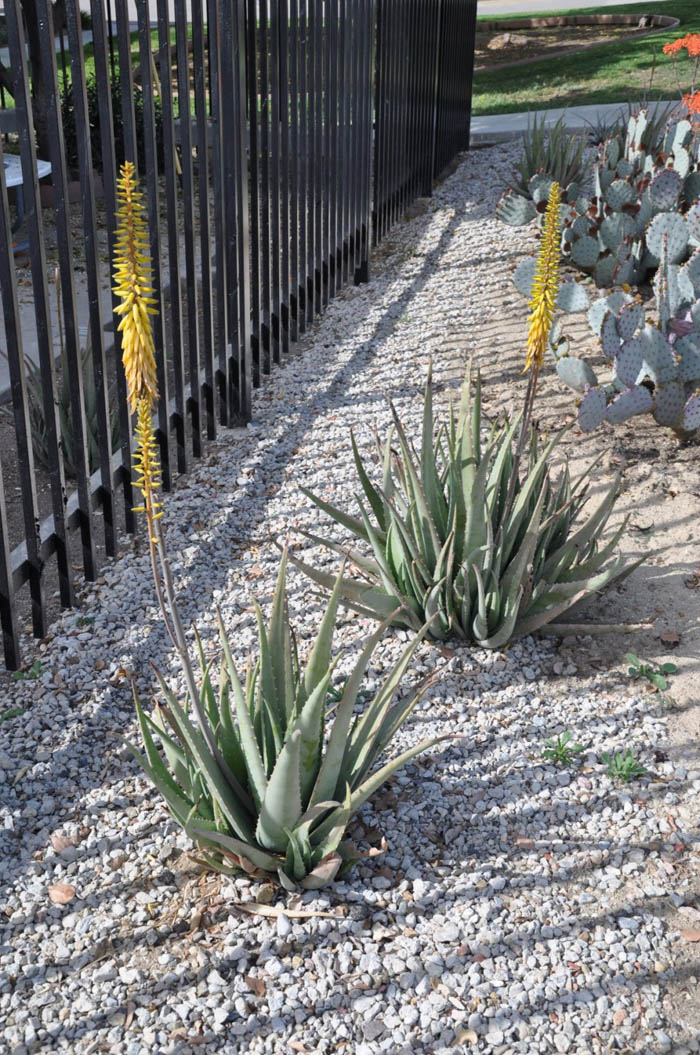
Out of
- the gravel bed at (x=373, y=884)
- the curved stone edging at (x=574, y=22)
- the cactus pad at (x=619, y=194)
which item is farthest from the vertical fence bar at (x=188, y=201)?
the curved stone edging at (x=574, y=22)

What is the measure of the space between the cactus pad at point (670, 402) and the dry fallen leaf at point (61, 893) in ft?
10.3

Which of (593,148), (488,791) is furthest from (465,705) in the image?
(593,148)

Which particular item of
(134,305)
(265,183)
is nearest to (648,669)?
(134,305)

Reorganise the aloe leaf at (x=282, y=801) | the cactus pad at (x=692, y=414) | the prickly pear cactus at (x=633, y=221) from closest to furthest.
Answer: the aloe leaf at (x=282, y=801) → the cactus pad at (x=692, y=414) → the prickly pear cactus at (x=633, y=221)

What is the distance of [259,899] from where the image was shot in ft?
8.26

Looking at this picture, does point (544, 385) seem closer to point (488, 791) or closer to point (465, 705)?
point (465, 705)

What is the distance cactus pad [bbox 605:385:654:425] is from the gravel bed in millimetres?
1430

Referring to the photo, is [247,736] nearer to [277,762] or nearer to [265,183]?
[277,762]

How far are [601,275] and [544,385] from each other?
4.01 ft

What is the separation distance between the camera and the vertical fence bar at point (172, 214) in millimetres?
3908

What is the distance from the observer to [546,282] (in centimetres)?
275

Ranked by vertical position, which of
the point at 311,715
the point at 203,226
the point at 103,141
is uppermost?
the point at 103,141

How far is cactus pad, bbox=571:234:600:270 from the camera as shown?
6188 millimetres

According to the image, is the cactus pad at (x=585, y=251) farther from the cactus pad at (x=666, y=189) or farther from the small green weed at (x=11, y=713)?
the small green weed at (x=11, y=713)
